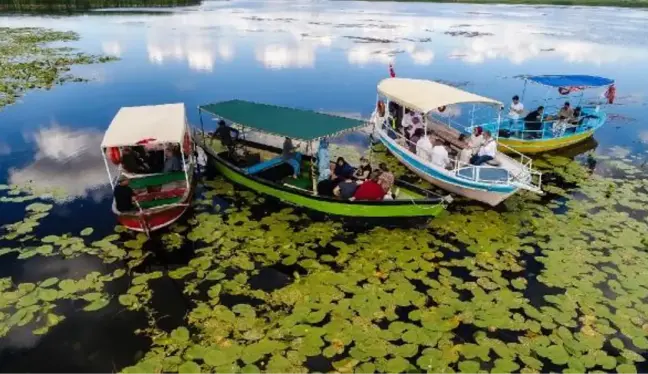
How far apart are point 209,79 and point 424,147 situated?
22.3 m

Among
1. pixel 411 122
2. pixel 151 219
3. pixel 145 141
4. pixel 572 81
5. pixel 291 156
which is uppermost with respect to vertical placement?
pixel 572 81

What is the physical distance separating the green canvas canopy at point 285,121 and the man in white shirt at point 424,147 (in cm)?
267

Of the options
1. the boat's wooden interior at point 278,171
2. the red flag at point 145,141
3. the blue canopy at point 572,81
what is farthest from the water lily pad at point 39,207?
the blue canopy at point 572,81

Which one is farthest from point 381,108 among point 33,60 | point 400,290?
point 33,60

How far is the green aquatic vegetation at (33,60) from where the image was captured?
28609 millimetres

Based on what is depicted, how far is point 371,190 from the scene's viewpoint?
490 inches

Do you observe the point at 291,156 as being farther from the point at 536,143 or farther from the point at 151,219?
the point at 536,143

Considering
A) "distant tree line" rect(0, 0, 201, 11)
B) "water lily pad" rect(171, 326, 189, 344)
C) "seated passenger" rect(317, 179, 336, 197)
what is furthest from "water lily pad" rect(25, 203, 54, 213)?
"distant tree line" rect(0, 0, 201, 11)

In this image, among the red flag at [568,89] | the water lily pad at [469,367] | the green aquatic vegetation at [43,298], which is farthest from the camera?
the red flag at [568,89]

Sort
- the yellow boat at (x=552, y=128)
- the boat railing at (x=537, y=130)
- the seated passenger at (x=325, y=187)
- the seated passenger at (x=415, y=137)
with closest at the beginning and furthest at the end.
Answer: the seated passenger at (x=325, y=187)
the seated passenger at (x=415, y=137)
the yellow boat at (x=552, y=128)
the boat railing at (x=537, y=130)

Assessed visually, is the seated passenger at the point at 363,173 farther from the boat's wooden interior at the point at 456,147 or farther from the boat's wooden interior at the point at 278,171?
the boat's wooden interior at the point at 456,147

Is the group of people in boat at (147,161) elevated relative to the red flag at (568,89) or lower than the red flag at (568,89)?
lower

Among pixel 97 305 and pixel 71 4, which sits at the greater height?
pixel 71 4

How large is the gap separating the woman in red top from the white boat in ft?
10.2
